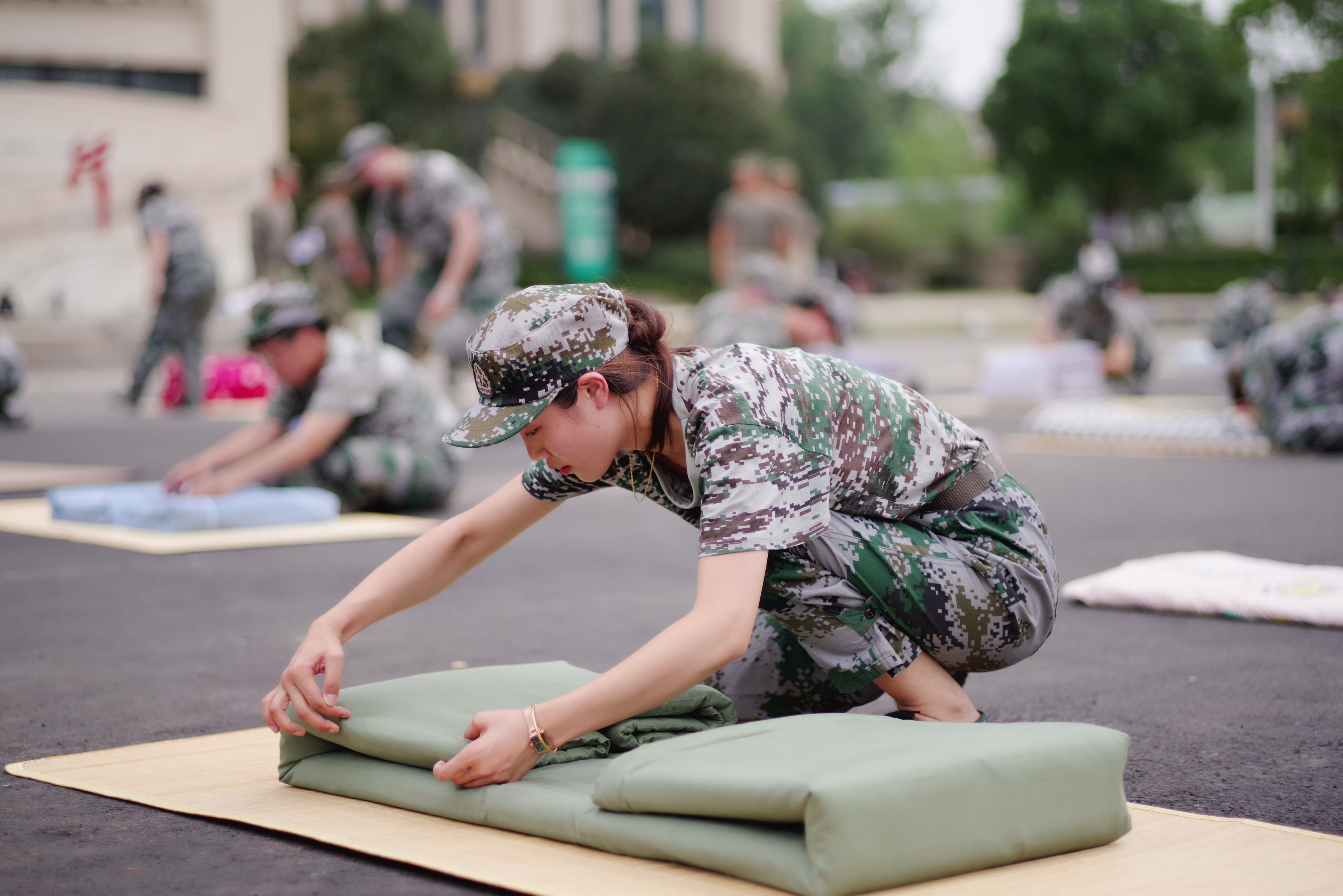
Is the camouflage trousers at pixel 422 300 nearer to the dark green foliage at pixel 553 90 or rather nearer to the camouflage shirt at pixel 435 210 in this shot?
the camouflage shirt at pixel 435 210

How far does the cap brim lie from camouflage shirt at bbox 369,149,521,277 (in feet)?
21.9

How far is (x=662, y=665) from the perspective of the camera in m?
2.27

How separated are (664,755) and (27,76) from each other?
1751cm

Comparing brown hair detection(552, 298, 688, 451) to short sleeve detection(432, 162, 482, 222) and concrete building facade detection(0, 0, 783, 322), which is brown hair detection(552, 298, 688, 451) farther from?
concrete building facade detection(0, 0, 783, 322)

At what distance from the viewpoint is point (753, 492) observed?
2.33 meters

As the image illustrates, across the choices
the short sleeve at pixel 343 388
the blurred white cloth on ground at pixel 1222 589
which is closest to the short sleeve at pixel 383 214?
the short sleeve at pixel 343 388

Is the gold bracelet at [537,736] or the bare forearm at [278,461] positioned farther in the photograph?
the bare forearm at [278,461]

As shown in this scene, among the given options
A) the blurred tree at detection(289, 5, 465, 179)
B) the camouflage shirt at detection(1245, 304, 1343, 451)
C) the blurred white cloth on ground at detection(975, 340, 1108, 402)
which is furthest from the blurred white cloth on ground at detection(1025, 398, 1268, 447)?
the blurred tree at detection(289, 5, 465, 179)

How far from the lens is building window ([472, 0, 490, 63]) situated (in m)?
41.2

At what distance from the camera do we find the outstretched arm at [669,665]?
228cm

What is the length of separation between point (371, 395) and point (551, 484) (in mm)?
→ 3558

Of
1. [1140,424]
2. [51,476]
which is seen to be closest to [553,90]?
[1140,424]

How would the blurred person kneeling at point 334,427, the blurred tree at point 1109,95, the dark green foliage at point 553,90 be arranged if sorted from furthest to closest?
1. the blurred tree at point 1109,95
2. the dark green foliage at point 553,90
3. the blurred person kneeling at point 334,427

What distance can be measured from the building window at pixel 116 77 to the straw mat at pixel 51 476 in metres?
10.2
